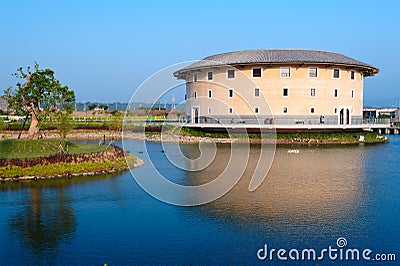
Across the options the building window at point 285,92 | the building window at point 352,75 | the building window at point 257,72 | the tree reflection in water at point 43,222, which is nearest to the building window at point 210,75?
the building window at point 257,72

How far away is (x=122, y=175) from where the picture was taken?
20.4 m

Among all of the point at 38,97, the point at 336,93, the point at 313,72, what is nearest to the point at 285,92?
the point at 313,72

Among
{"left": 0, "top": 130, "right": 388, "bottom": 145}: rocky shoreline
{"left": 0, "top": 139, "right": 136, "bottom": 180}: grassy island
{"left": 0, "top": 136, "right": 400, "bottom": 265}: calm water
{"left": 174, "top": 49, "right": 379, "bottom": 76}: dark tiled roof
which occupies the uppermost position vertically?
{"left": 174, "top": 49, "right": 379, "bottom": 76}: dark tiled roof

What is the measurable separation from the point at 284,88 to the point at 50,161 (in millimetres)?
26217

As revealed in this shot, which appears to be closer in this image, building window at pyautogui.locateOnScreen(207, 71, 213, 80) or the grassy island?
the grassy island

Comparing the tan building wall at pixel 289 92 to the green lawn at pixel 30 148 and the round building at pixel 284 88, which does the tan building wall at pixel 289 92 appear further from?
the green lawn at pixel 30 148

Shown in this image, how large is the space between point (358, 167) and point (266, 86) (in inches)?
719

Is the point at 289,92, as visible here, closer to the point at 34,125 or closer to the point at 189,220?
the point at 34,125

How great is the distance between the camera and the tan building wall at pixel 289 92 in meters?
40.1

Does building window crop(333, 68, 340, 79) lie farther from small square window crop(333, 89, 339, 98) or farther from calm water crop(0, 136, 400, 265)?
calm water crop(0, 136, 400, 265)

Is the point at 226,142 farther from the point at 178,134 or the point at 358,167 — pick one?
the point at 358,167

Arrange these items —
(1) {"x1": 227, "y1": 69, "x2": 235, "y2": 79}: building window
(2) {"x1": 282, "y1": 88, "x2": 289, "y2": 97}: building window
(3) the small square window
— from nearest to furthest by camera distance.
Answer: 1. (2) {"x1": 282, "y1": 88, "x2": 289, "y2": 97}: building window
2. (3) the small square window
3. (1) {"x1": 227, "y1": 69, "x2": 235, "y2": 79}: building window

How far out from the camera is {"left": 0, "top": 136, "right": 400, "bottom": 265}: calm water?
10305mm

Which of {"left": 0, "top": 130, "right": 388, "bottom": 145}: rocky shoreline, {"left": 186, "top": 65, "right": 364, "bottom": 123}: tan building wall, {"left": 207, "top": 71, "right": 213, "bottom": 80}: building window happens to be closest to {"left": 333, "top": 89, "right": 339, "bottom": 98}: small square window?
{"left": 186, "top": 65, "right": 364, "bottom": 123}: tan building wall
